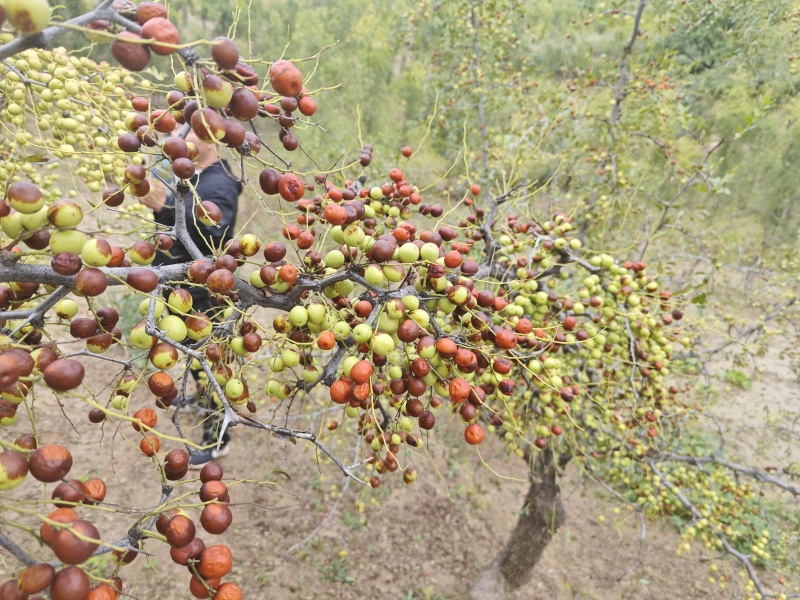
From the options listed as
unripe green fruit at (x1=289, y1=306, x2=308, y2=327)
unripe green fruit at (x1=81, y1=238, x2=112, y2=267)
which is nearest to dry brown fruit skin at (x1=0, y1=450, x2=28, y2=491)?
unripe green fruit at (x1=81, y1=238, x2=112, y2=267)

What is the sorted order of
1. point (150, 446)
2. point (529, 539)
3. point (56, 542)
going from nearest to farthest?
point (56, 542) < point (150, 446) < point (529, 539)

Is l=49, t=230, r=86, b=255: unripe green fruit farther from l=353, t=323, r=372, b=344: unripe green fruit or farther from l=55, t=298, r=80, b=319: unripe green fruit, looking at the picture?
l=353, t=323, r=372, b=344: unripe green fruit

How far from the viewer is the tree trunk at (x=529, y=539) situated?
145 inches

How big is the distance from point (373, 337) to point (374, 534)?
4016 millimetres

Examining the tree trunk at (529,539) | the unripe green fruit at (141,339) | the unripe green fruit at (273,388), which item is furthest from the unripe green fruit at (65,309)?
the tree trunk at (529,539)

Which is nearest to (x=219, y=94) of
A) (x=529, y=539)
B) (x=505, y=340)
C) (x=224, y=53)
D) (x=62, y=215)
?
(x=224, y=53)

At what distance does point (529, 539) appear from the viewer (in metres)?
3.93

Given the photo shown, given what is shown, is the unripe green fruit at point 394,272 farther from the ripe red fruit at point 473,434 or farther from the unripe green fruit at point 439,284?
the ripe red fruit at point 473,434

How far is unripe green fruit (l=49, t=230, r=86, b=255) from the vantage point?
0.88 metres

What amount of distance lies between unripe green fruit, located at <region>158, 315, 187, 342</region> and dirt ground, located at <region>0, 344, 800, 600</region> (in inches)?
111

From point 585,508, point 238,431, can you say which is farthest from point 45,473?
point 585,508

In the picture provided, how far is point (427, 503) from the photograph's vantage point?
5039 millimetres

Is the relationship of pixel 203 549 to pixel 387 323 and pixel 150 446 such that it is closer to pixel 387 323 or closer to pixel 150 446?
pixel 150 446

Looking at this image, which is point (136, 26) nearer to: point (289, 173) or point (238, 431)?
point (289, 173)
